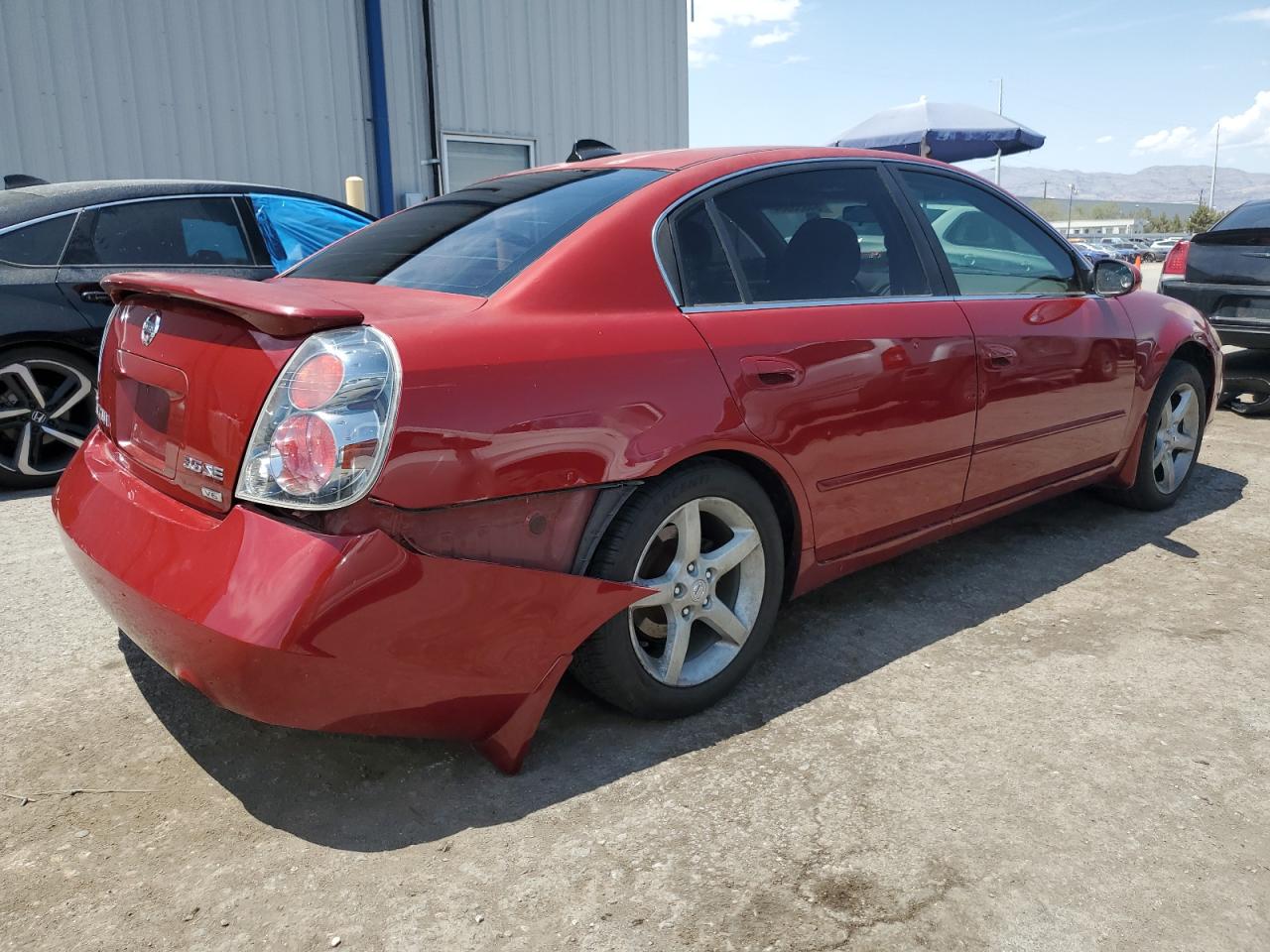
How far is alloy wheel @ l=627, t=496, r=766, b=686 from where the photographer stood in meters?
2.47

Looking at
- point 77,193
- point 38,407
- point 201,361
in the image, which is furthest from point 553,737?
point 77,193

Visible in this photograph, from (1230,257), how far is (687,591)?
19.3ft

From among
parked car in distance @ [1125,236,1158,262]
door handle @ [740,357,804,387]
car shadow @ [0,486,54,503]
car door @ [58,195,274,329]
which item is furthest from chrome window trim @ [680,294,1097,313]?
parked car in distance @ [1125,236,1158,262]

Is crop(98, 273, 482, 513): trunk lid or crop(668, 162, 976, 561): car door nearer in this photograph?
crop(98, 273, 482, 513): trunk lid

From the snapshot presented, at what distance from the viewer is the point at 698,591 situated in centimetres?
253

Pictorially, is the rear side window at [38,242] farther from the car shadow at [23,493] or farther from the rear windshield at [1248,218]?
the rear windshield at [1248,218]

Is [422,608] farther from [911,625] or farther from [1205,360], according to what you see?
[1205,360]

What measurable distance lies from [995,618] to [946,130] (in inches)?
490

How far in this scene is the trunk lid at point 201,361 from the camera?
203 centimetres

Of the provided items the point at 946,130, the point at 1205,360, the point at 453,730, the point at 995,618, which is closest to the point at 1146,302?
the point at 1205,360

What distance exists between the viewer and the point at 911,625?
10.4 ft

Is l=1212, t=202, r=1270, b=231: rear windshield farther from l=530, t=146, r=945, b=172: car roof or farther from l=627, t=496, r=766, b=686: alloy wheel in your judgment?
l=627, t=496, r=766, b=686: alloy wheel

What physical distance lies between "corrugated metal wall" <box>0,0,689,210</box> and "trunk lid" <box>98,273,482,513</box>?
6.96m

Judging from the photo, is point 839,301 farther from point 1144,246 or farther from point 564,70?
point 1144,246
